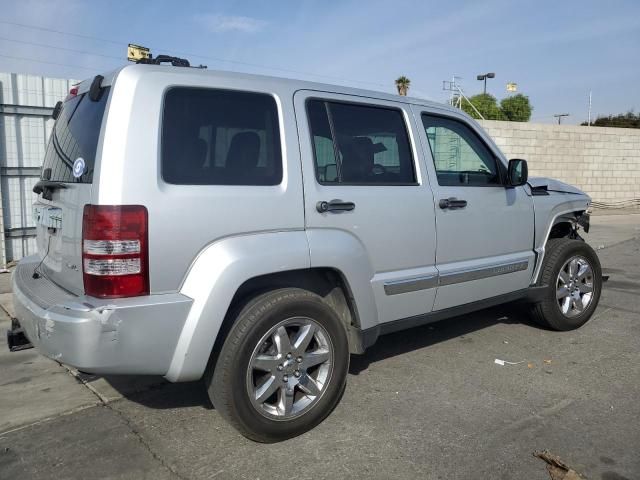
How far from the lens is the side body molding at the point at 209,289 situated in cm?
267

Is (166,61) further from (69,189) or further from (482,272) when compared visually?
(482,272)

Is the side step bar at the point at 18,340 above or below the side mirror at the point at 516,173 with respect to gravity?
below

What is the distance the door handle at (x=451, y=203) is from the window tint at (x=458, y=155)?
0.14 metres

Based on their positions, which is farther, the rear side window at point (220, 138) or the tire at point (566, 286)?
the tire at point (566, 286)

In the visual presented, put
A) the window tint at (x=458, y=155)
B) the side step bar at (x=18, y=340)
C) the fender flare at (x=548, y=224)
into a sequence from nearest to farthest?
the side step bar at (x=18, y=340) < the window tint at (x=458, y=155) < the fender flare at (x=548, y=224)

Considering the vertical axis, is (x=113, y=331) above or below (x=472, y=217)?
below

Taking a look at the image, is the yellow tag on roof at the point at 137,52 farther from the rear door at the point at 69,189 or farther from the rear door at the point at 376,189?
the rear door at the point at 376,189

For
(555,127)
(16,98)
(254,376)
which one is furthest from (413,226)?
(555,127)

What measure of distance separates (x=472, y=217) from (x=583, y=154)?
15629mm

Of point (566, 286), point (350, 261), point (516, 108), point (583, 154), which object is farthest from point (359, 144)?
point (516, 108)

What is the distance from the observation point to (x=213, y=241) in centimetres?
275

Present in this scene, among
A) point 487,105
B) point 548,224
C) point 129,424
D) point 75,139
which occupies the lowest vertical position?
point 129,424

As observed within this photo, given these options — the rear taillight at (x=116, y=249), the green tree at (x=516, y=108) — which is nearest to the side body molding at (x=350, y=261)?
the rear taillight at (x=116, y=249)

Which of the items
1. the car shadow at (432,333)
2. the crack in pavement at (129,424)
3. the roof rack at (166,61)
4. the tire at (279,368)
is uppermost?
the roof rack at (166,61)
